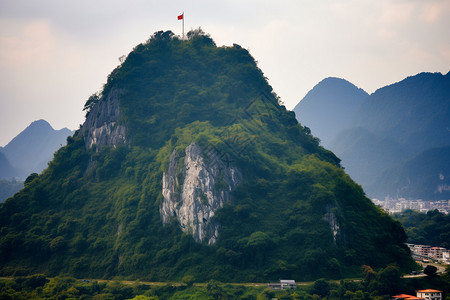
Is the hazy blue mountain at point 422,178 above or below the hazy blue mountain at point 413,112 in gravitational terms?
A: below

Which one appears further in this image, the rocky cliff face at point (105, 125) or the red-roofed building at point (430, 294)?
the rocky cliff face at point (105, 125)

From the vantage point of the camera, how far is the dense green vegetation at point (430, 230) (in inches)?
3022

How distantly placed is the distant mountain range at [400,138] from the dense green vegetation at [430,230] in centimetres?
8007

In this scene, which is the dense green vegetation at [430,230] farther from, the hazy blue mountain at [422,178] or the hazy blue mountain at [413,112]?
the hazy blue mountain at [413,112]

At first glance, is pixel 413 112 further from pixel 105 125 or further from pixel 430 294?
pixel 430 294

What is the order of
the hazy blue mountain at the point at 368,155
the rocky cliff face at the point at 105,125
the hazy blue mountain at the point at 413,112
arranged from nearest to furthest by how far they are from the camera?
the rocky cliff face at the point at 105,125 < the hazy blue mountain at the point at 368,155 < the hazy blue mountain at the point at 413,112

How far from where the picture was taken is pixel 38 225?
196 feet

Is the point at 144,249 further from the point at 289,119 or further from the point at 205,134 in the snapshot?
the point at 289,119

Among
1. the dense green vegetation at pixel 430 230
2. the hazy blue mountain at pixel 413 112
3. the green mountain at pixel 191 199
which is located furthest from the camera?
the hazy blue mountain at pixel 413 112

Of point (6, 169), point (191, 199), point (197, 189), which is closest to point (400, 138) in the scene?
point (6, 169)

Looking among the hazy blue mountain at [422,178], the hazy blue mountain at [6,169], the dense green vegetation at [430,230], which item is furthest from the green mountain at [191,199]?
the hazy blue mountain at [6,169]

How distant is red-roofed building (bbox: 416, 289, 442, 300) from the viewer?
47.1 metres

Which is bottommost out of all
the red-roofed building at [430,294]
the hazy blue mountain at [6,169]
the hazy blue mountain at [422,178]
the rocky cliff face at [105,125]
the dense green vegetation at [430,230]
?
the red-roofed building at [430,294]

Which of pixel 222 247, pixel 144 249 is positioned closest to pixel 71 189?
pixel 144 249
